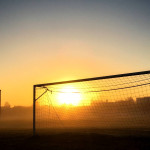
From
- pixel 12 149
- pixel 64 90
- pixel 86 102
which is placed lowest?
pixel 12 149

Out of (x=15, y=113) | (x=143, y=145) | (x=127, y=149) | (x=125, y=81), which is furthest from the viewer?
(x=15, y=113)

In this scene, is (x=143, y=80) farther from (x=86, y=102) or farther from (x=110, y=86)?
(x=86, y=102)

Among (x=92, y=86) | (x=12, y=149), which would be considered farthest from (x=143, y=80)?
(x=12, y=149)

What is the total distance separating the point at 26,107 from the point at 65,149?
4373 inches

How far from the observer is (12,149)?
553 cm

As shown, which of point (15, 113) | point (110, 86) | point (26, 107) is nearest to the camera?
point (110, 86)

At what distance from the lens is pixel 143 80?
8.30 metres

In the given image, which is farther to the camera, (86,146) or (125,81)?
(125,81)

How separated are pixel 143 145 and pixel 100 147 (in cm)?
149

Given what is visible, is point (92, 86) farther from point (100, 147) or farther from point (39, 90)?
→ point (100, 147)

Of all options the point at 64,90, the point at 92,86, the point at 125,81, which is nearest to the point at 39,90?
the point at 64,90

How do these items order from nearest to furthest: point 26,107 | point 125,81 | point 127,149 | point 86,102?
point 127,149 < point 125,81 < point 86,102 < point 26,107

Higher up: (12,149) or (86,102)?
(86,102)

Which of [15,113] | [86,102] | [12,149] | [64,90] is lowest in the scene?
[15,113]
